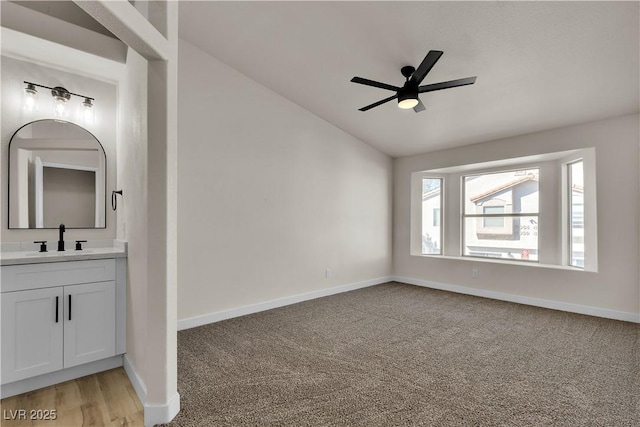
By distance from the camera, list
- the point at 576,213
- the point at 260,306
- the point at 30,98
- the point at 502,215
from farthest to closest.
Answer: the point at 502,215 → the point at 576,213 → the point at 260,306 → the point at 30,98

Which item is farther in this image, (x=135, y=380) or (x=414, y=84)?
(x=414, y=84)

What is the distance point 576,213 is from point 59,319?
5725 millimetres

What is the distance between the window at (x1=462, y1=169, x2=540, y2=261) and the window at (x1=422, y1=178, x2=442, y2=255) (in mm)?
422

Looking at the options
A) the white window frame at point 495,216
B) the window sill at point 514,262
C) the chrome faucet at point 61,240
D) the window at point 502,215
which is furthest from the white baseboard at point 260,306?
the window at point 502,215

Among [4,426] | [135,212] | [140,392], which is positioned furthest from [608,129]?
[4,426]

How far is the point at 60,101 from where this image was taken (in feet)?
9.02

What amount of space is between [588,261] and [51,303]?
556cm

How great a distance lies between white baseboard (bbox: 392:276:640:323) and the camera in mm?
3525

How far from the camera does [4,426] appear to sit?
1725 mm

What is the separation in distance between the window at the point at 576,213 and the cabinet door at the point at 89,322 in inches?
211

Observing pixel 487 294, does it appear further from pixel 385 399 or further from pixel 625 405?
pixel 385 399

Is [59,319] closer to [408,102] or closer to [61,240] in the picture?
[61,240]

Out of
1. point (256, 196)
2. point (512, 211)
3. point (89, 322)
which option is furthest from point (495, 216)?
point (89, 322)

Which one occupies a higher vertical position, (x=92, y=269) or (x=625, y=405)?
(x=92, y=269)
